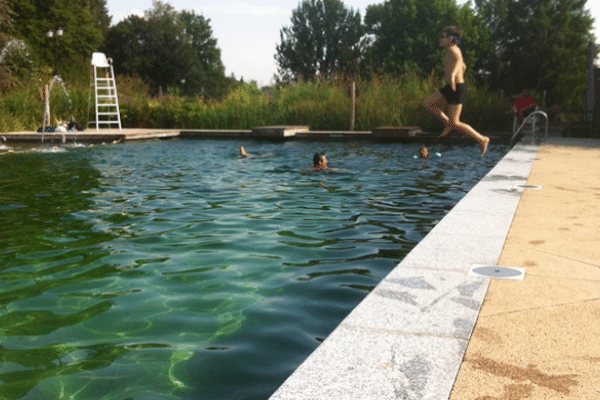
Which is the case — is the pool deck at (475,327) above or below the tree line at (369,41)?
below

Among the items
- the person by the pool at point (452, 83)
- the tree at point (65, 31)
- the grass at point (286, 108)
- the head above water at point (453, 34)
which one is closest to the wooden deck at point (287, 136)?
the grass at point (286, 108)

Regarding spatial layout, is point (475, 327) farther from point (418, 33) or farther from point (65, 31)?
point (418, 33)

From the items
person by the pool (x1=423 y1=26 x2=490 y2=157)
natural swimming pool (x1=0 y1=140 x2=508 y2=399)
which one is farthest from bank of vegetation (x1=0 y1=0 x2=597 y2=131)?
person by the pool (x1=423 y1=26 x2=490 y2=157)

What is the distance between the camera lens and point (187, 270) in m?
4.99

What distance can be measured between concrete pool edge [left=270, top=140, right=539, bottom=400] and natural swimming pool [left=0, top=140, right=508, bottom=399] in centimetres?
59

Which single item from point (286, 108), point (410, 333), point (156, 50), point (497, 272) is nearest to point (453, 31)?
point (497, 272)

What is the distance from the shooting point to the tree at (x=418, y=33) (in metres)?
55.3

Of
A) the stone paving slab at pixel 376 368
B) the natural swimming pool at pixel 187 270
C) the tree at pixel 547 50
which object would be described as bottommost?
the natural swimming pool at pixel 187 270

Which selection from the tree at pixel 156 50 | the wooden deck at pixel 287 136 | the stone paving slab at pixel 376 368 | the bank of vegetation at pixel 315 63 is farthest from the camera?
the tree at pixel 156 50

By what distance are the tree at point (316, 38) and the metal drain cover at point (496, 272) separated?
220 feet

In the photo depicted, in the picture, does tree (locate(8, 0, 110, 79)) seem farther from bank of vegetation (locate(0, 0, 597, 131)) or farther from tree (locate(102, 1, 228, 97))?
tree (locate(102, 1, 228, 97))

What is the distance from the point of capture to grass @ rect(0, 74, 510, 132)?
20.7 m

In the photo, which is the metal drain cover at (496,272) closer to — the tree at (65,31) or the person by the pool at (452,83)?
the person by the pool at (452,83)

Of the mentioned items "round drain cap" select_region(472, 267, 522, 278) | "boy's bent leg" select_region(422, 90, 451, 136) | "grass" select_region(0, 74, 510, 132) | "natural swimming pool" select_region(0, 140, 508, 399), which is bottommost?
"natural swimming pool" select_region(0, 140, 508, 399)
